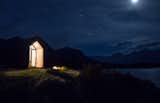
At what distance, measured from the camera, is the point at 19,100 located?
87.6 feet

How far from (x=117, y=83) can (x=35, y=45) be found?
543 inches

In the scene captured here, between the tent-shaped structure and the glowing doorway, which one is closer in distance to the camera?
the tent-shaped structure

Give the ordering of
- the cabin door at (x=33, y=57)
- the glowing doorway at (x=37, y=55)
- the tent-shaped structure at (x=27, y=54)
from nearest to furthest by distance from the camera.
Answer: the tent-shaped structure at (x=27, y=54) < the cabin door at (x=33, y=57) < the glowing doorway at (x=37, y=55)

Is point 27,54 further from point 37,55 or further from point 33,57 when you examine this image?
point 37,55

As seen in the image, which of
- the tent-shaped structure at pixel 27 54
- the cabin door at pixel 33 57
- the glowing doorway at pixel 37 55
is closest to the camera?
the tent-shaped structure at pixel 27 54

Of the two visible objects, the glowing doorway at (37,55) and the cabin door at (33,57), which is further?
the glowing doorway at (37,55)

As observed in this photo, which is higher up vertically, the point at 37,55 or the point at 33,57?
the point at 37,55

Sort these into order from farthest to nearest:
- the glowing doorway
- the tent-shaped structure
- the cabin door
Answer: the glowing doorway < the cabin door < the tent-shaped structure

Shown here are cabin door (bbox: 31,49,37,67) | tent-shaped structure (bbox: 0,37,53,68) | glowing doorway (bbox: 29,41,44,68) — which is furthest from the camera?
glowing doorway (bbox: 29,41,44,68)

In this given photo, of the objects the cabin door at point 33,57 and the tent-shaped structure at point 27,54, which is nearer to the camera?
the tent-shaped structure at point 27,54

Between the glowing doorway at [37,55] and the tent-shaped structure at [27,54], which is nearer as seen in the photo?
the tent-shaped structure at [27,54]

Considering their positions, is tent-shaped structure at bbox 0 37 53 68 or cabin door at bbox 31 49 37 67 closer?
tent-shaped structure at bbox 0 37 53 68

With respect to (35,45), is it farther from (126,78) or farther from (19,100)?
(19,100)

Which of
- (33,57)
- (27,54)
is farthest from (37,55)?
(27,54)
